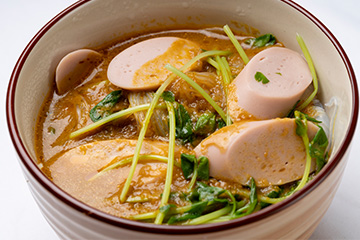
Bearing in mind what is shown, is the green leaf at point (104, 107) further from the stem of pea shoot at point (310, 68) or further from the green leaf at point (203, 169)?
the stem of pea shoot at point (310, 68)

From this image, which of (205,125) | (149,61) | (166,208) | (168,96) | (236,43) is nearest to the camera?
(166,208)

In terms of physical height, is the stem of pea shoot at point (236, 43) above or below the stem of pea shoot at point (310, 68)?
above

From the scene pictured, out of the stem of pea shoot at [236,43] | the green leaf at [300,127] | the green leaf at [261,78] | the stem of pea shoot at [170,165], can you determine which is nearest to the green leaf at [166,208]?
the stem of pea shoot at [170,165]

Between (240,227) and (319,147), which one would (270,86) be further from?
(240,227)

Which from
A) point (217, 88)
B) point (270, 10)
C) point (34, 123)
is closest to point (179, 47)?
point (217, 88)

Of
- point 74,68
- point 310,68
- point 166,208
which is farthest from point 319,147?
point 74,68
